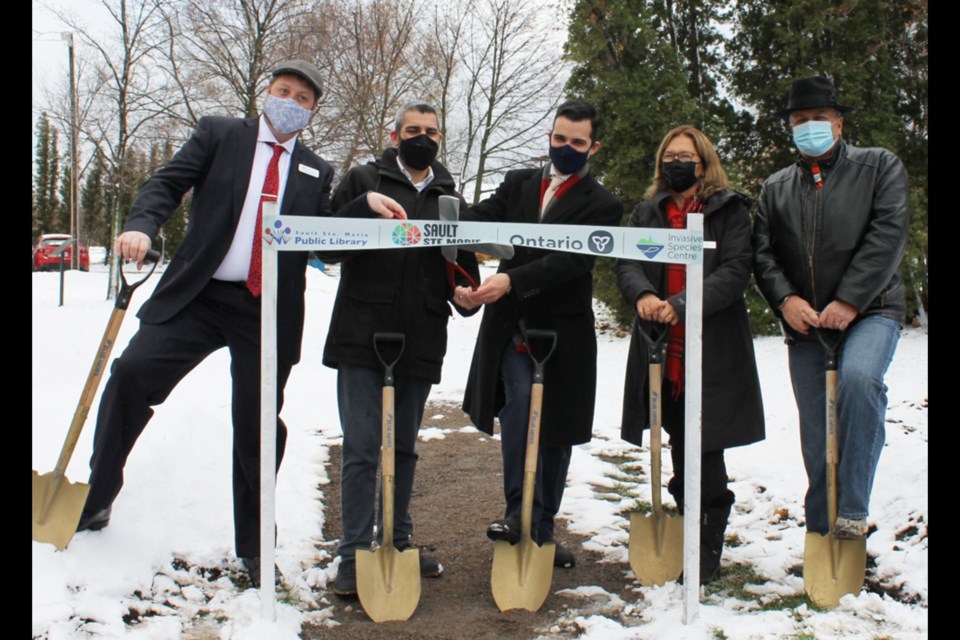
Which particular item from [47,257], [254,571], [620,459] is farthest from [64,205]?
[254,571]

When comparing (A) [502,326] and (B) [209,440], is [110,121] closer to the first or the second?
(B) [209,440]

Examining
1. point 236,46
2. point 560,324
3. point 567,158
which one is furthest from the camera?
point 236,46

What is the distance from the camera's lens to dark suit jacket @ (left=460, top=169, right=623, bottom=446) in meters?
4.05

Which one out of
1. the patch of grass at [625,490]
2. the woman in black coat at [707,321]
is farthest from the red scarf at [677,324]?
the patch of grass at [625,490]

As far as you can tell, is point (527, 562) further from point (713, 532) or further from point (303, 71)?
point (303, 71)

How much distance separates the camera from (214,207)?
377 cm

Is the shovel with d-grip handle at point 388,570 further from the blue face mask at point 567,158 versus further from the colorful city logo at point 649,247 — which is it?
the blue face mask at point 567,158

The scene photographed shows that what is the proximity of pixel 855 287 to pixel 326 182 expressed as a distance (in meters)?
2.44

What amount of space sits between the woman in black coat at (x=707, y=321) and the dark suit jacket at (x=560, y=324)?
0.66 feet

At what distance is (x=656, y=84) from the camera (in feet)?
42.4

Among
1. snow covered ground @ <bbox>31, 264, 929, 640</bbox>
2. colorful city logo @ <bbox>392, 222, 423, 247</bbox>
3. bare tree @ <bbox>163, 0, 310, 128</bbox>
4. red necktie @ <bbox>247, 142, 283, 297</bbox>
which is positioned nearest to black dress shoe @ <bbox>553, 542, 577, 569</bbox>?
snow covered ground @ <bbox>31, 264, 929, 640</bbox>

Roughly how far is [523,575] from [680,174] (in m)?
1.95

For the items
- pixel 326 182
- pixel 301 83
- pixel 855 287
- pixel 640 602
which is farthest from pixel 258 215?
pixel 855 287

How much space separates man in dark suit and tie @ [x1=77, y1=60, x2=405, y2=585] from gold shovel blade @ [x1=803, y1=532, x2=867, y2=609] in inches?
90.1
